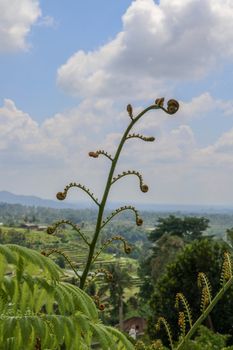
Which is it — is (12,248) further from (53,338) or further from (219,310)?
(219,310)

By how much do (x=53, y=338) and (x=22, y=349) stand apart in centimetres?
23

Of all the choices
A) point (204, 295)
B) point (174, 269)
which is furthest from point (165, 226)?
point (204, 295)

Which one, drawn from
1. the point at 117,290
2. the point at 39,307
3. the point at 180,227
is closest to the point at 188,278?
the point at 39,307

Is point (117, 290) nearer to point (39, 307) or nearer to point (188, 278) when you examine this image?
point (188, 278)

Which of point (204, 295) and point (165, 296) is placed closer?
point (204, 295)

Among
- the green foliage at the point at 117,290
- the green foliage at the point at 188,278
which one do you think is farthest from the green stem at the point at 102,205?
the green foliage at the point at 117,290

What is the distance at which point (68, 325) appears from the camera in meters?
3.04

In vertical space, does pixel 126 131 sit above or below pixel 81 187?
above

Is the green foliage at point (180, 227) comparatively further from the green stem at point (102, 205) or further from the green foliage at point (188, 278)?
the green stem at point (102, 205)

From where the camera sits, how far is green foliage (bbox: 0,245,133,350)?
9.71 feet

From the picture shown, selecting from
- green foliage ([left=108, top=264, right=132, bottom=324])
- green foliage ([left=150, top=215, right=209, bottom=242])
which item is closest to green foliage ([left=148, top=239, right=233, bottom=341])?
green foliage ([left=150, top=215, right=209, bottom=242])

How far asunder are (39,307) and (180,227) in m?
59.6

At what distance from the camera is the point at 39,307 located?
10.9ft

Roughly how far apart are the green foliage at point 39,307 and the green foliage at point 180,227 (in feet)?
186
